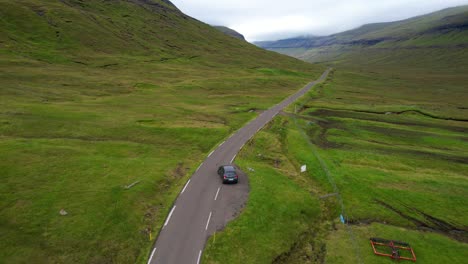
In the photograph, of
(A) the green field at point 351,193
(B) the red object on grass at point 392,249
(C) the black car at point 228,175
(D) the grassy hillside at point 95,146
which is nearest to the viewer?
(D) the grassy hillside at point 95,146

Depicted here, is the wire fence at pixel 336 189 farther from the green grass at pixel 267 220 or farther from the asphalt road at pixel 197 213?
the asphalt road at pixel 197 213

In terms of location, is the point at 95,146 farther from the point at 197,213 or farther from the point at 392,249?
the point at 392,249

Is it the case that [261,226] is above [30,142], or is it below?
below

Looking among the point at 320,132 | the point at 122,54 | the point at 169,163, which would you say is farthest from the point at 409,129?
the point at 122,54

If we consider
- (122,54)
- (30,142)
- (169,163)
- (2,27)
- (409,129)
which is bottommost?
(409,129)

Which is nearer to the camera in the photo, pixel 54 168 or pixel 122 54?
pixel 54 168

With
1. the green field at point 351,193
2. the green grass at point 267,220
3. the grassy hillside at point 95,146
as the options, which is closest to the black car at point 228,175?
the green grass at point 267,220

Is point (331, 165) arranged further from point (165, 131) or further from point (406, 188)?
point (165, 131)
